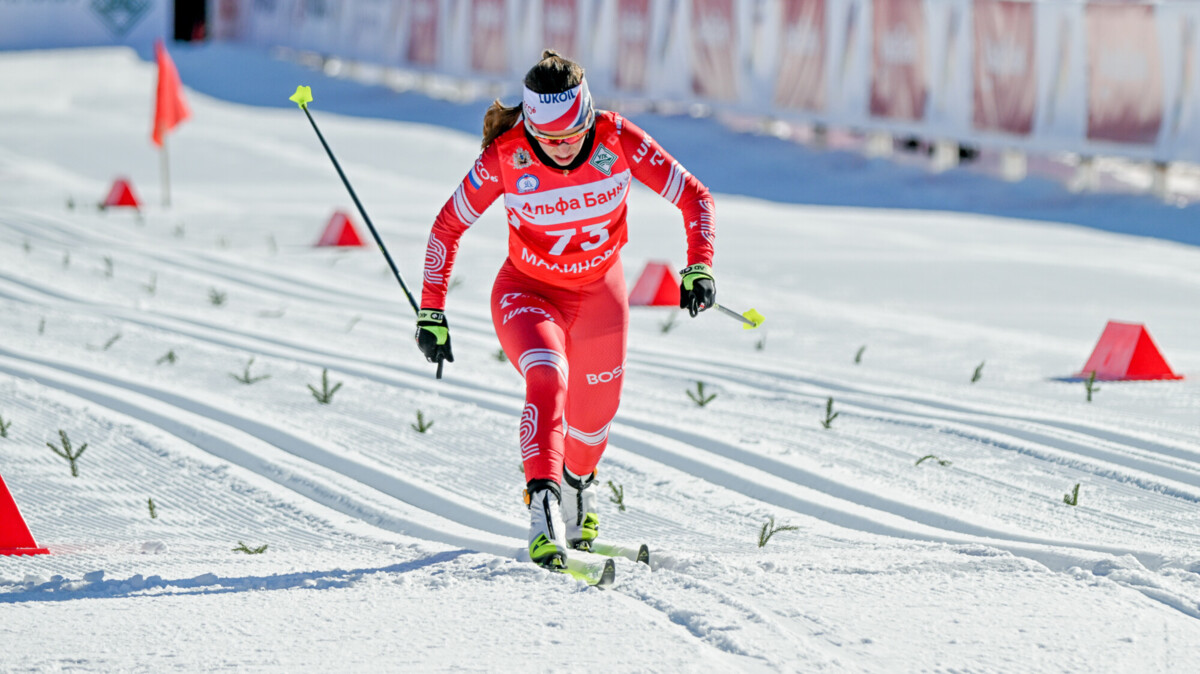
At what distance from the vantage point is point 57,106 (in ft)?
82.4

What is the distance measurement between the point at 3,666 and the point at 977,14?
1407 centimetres

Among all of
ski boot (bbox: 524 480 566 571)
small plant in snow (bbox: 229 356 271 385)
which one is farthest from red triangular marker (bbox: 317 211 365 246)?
ski boot (bbox: 524 480 566 571)

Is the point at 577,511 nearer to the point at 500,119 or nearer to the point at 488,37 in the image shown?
the point at 500,119

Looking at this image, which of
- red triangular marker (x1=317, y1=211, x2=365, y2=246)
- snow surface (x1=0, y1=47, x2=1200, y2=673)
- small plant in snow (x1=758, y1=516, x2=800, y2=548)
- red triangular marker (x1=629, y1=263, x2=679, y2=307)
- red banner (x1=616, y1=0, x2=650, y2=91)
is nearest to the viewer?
snow surface (x1=0, y1=47, x2=1200, y2=673)

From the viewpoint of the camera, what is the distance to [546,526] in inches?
175

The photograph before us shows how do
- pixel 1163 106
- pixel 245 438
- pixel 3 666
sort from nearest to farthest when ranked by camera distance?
pixel 3 666 → pixel 245 438 → pixel 1163 106

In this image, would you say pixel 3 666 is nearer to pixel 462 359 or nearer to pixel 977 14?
pixel 462 359

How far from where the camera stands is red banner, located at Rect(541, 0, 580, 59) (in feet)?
72.7

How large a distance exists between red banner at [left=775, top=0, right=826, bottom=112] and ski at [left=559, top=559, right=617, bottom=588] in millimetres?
14470

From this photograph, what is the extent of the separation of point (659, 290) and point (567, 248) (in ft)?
17.5

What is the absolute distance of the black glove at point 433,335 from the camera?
4.73 metres

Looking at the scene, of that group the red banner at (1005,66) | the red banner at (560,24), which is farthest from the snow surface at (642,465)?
the red banner at (560,24)

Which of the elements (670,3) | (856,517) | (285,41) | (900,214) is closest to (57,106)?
(285,41)

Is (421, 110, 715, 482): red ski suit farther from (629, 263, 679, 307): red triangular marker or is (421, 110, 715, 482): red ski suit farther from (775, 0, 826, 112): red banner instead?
(775, 0, 826, 112): red banner
